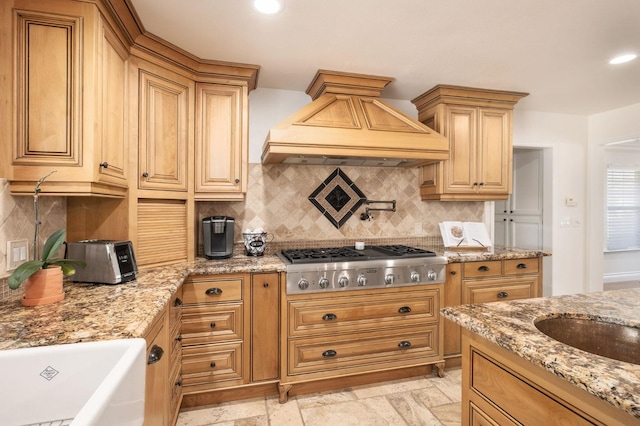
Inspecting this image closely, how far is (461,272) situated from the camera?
8.68 feet

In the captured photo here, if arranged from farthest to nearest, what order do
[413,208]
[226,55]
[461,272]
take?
[413,208] < [461,272] < [226,55]

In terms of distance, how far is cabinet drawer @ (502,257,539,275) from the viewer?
110 inches

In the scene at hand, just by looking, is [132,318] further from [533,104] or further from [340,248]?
[533,104]

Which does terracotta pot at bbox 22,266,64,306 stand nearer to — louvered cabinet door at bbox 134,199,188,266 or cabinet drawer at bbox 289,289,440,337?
louvered cabinet door at bbox 134,199,188,266

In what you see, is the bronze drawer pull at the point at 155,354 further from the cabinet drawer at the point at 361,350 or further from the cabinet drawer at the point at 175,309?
the cabinet drawer at the point at 361,350

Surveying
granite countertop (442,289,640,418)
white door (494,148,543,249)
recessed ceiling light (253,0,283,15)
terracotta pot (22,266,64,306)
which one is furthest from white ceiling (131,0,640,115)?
granite countertop (442,289,640,418)

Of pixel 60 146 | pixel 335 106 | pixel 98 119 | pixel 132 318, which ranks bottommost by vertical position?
pixel 132 318

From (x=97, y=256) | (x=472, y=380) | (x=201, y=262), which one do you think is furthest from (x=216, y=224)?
(x=472, y=380)

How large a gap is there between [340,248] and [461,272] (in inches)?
40.6

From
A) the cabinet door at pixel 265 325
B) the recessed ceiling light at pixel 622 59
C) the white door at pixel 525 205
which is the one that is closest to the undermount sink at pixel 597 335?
the cabinet door at pixel 265 325

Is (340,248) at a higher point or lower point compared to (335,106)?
lower

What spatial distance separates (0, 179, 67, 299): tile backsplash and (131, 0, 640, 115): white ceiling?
3.79ft

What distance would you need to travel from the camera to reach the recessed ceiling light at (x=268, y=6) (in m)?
1.70

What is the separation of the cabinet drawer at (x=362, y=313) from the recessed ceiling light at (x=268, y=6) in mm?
1800
